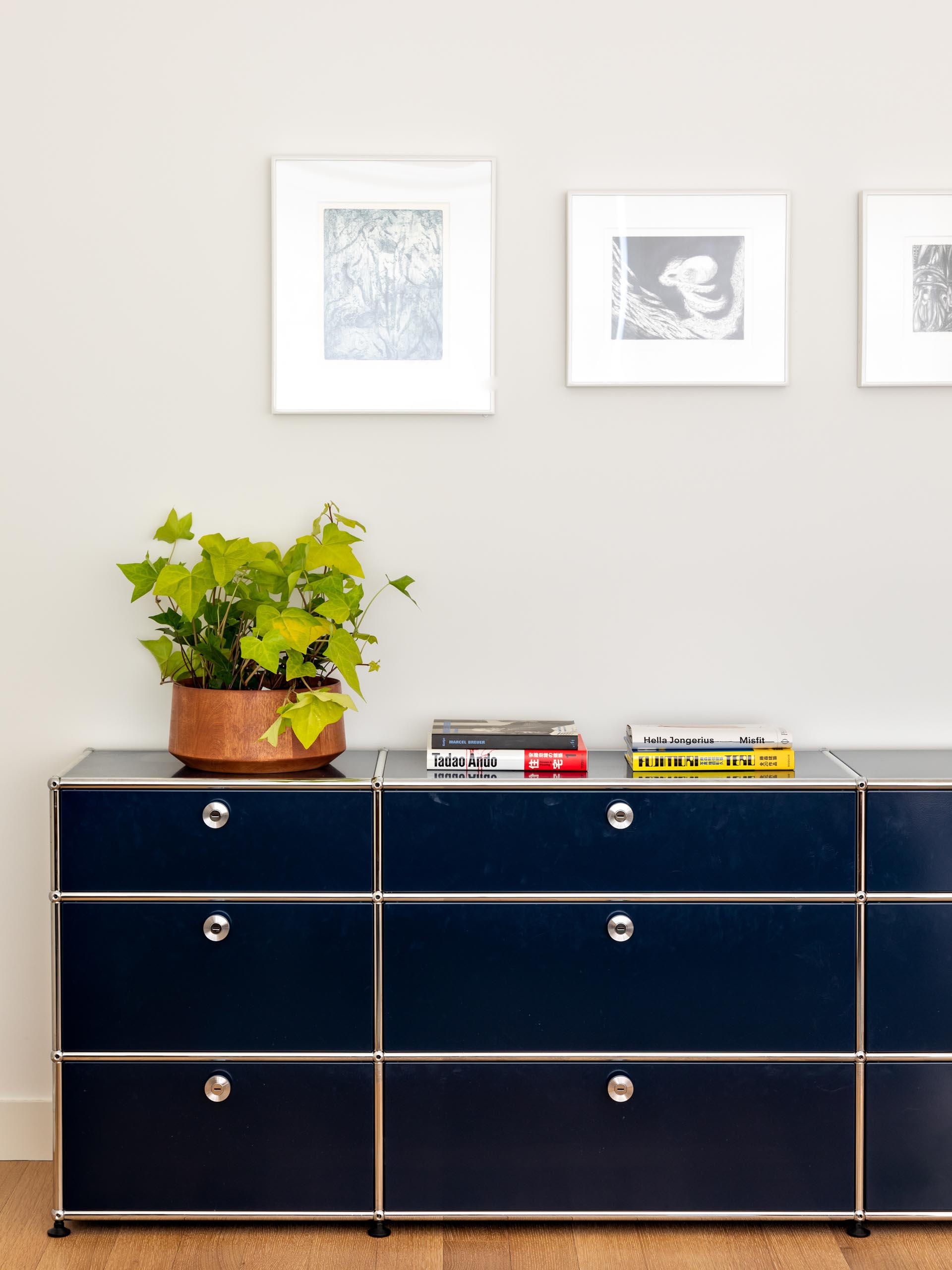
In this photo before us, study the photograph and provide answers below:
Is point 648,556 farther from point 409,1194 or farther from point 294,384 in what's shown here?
point 409,1194

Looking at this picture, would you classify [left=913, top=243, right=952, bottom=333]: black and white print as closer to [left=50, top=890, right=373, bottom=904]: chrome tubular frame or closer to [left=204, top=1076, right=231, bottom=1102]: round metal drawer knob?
[left=50, top=890, right=373, bottom=904]: chrome tubular frame

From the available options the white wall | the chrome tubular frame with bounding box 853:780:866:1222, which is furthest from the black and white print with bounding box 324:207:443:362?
the chrome tubular frame with bounding box 853:780:866:1222

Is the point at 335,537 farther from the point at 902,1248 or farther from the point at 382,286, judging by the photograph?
the point at 902,1248

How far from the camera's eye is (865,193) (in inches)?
81.8

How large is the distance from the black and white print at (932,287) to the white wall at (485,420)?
0.13m

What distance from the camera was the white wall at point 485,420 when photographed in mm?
2074

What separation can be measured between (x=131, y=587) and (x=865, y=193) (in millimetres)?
1651

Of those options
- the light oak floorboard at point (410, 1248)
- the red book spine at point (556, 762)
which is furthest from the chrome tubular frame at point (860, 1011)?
the light oak floorboard at point (410, 1248)

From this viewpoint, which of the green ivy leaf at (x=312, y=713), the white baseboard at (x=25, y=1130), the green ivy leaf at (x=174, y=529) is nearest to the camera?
the green ivy leaf at (x=312, y=713)

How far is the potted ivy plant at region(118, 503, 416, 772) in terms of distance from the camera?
1.82m

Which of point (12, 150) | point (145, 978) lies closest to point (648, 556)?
point (145, 978)

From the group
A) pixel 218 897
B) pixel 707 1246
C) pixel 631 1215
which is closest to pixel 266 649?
pixel 218 897

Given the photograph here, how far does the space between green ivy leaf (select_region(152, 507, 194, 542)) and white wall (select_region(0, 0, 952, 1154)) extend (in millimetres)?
108

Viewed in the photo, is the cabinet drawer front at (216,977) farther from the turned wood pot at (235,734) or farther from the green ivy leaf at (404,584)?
the green ivy leaf at (404,584)
